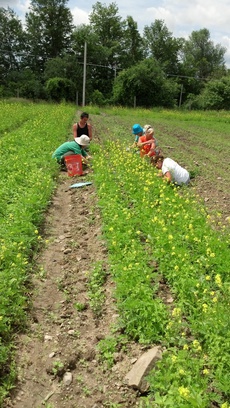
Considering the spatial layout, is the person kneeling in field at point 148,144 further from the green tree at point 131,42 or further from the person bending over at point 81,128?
the green tree at point 131,42

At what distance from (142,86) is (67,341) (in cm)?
4287

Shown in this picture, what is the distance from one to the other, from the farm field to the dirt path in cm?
1

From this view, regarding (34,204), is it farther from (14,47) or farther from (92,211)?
(14,47)

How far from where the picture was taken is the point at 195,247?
5.19 meters

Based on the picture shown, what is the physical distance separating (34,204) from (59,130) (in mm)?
8928

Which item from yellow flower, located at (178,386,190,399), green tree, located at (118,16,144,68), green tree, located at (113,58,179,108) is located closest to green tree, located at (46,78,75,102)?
green tree, located at (113,58,179,108)

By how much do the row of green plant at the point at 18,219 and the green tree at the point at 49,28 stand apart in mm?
53385

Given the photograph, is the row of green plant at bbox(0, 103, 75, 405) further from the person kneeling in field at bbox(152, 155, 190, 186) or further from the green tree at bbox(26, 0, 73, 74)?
the green tree at bbox(26, 0, 73, 74)

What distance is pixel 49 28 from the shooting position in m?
61.0

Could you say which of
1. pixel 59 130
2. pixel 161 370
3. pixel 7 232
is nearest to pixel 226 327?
pixel 161 370

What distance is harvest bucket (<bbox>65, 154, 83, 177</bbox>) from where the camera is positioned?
31.1 ft

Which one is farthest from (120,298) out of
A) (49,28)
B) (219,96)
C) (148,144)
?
(49,28)

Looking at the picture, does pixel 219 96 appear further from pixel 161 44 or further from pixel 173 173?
pixel 173 173

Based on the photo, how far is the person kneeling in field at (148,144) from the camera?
9.98 meters
